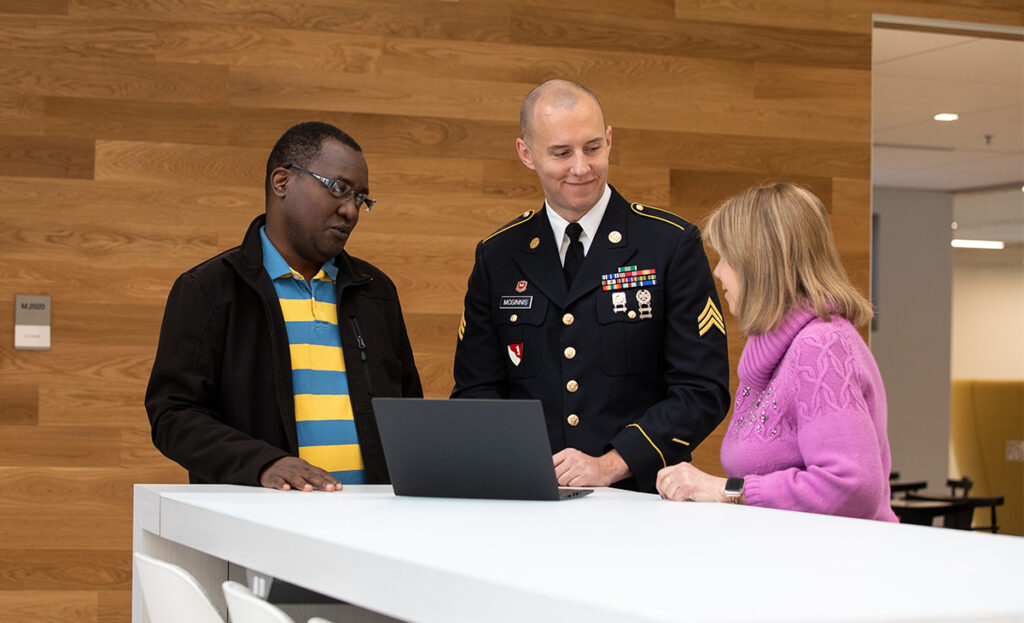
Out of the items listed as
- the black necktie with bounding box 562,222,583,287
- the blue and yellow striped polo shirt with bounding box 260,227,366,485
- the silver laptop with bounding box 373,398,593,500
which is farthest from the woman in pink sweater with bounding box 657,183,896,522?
the blue and yellow striped polo shirt with bounding box 260,227,366,485

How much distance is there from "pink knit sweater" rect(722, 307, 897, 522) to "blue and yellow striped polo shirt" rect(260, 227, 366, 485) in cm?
77

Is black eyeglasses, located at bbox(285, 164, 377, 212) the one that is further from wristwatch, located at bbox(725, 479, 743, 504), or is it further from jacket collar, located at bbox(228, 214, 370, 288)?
wristwatch, located at bbox(725, 479, 743, 504)

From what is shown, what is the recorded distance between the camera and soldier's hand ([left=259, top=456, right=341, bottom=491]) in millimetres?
1974

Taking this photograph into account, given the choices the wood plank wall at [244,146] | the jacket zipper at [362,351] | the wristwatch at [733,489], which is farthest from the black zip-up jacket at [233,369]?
the wood plank wall at [244,146]

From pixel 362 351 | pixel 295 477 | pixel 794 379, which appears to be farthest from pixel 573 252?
pixel 295 477

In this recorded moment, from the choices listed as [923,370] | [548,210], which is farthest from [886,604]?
[923,370]

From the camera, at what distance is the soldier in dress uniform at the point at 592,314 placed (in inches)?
93.4

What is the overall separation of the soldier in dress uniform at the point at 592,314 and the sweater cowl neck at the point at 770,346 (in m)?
0.25

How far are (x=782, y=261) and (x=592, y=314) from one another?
0.54 metres

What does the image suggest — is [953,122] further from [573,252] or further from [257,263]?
[257,263]

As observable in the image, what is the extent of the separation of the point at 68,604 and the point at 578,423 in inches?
86.5

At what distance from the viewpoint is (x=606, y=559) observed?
1112 millimetres

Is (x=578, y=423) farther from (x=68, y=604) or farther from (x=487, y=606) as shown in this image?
(x=68, y=604)

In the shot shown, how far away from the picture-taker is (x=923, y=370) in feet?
31.7
